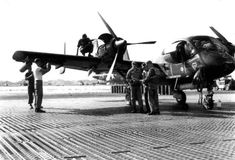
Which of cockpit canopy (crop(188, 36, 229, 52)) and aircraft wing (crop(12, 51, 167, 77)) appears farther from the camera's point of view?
aircraft wing (crop(12, 51, 167, 77))

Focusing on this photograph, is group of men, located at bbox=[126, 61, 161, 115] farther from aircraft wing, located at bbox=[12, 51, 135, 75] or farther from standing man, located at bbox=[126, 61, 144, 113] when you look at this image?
aircraft wing, located at bbox=[12, 51, 135, 75]

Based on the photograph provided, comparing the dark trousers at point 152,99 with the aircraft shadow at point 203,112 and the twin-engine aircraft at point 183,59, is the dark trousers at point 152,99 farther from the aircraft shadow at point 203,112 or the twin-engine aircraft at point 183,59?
the twin-engine aircraft at point 183,59

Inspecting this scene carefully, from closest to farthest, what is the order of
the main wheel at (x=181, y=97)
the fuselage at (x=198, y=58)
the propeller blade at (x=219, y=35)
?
the fuselage at (x=198, y=58)
the main wheel at (x=181, y=97)
the propeller blade at (x=219, y=35)

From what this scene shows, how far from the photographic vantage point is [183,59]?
1332 cm

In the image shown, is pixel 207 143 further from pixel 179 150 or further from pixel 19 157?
pixel 19 157

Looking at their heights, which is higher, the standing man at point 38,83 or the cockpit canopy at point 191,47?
the cockpit canopy at point 191,47

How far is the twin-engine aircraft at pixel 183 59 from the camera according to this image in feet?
40.4

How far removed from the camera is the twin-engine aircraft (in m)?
12.3

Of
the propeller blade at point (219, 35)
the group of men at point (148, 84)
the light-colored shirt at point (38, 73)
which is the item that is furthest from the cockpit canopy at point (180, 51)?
the light-colored shirt at point (38, 73)

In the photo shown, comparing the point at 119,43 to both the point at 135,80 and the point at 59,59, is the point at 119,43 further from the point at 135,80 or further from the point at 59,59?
the point at 135,80

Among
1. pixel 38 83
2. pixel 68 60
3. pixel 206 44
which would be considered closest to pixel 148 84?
pixel 206 44

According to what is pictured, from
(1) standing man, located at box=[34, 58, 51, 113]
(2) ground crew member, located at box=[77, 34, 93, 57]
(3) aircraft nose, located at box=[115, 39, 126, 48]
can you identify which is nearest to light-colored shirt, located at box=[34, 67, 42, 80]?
(1) standing man, located at box=[34, 58, 51, 113]

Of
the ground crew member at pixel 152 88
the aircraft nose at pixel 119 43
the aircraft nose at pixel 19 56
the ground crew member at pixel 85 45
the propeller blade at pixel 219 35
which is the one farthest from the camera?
the ground crew member at pixel 85 45

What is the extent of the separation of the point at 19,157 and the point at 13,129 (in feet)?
11.6
